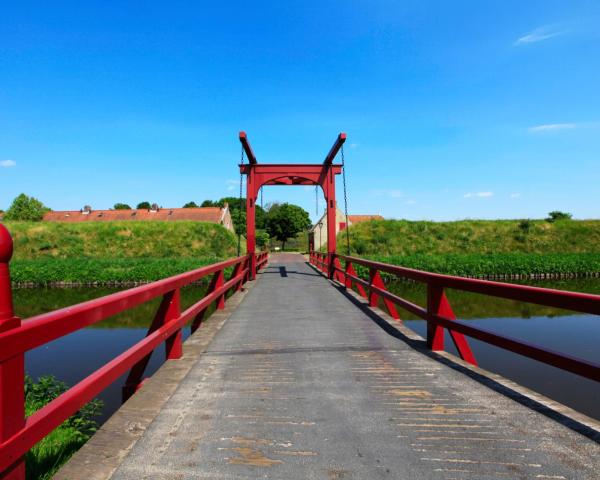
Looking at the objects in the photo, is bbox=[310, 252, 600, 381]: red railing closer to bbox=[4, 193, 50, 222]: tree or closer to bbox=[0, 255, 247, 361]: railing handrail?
bbox=[0, 255, 247, 361]: railing handrail

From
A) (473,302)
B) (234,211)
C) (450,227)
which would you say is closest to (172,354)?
(473,302)

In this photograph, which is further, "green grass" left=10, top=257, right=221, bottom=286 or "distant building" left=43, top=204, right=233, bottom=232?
"distant building" left=43, top=204, right=233, bottom=232

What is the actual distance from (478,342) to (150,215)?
59.5 meters

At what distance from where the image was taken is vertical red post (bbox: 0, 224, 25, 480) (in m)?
1.58

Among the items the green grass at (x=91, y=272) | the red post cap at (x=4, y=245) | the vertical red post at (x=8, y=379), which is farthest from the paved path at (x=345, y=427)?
the green grass at (x=91, y=272)

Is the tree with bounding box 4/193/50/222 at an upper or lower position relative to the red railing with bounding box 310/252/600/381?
upper

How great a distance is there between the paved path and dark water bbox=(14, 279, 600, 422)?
14.1 feet

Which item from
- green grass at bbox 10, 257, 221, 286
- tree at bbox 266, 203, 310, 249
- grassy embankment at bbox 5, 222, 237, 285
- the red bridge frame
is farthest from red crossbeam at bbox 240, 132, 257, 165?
tree at bbox 266, 203, 310, 249

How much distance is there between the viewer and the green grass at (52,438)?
2.99m

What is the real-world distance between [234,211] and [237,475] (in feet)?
277

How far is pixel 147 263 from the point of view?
82.3 feet

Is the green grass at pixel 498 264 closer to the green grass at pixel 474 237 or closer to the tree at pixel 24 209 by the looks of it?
the green grass at pixel 474 237

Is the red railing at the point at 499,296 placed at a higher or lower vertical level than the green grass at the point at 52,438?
higher

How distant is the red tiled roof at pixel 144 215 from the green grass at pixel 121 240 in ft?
61.1
